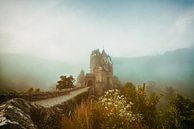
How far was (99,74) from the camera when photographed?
26.6 meters

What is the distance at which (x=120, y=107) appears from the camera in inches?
169

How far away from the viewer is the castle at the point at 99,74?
24.9 metres

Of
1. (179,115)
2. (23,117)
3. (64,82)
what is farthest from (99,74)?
(23,117)

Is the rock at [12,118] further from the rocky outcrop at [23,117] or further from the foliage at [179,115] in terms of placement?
the foliage at [179,115]

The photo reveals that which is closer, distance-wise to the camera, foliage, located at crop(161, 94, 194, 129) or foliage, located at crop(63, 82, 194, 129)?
foliage, located at crop(63, 82, 194, 129)

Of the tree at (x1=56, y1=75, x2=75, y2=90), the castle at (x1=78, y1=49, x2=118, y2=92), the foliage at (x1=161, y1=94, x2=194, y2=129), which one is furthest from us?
the castle at (x1=78, y1=49, x2=118, y2=92)

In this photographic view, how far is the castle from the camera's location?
2492 centimetres

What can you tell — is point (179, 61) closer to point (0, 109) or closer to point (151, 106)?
point (151, 106)

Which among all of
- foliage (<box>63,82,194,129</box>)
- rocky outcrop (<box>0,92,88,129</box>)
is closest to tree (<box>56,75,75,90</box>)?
foliage (<box>63,82,194,129</box>)

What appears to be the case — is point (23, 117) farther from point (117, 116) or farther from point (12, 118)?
point (117, 116)

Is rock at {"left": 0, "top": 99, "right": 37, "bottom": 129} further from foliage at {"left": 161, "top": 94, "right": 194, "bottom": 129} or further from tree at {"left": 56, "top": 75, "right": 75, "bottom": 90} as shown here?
tree at {"left": 56, "top": 75, "right": 75, "bottom": 90}

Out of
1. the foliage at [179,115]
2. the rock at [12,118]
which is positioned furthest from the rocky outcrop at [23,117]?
the foliage at [179,115]

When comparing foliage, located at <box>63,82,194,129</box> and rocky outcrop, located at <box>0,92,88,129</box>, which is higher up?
rocky outcrop, located at <box>0,92,88,129</box>

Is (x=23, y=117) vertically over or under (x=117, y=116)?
over
